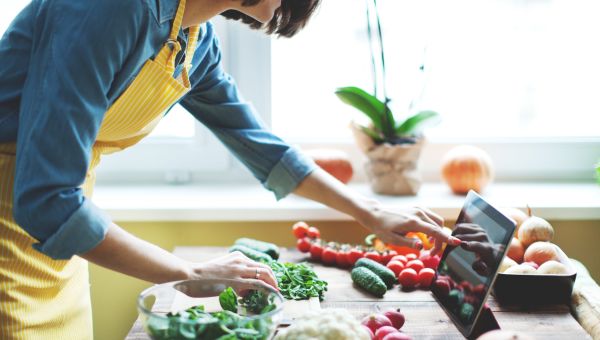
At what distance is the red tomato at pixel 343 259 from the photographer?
Answer: 1479mm

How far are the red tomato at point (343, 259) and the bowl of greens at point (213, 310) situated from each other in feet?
1.50

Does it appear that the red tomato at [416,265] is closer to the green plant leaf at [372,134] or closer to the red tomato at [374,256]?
the red tomato at [374,256]

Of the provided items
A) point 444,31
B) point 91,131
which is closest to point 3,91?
point 91,131

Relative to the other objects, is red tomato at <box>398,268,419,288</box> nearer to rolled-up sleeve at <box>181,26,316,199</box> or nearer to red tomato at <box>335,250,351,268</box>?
red tomato at <box>335,250,351,268</box>

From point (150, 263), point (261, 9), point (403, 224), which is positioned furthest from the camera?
Answer: point (403, 224)

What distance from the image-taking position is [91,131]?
889 millimetres

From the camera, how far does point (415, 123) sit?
5.97 ft

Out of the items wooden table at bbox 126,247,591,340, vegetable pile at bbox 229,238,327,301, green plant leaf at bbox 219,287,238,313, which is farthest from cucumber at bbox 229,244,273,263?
green plant leaf at bbox 219,287,238,313

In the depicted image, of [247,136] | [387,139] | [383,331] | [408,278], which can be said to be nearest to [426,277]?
[408,278]

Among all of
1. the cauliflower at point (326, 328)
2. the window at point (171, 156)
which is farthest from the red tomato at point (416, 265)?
the window at point (171, 156)

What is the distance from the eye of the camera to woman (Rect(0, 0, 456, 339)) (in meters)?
0.86

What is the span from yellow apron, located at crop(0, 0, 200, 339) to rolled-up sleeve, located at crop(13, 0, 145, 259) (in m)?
0.15

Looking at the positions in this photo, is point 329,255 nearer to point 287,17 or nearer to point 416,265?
point 416,265

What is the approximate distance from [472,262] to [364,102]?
29.1 inches
